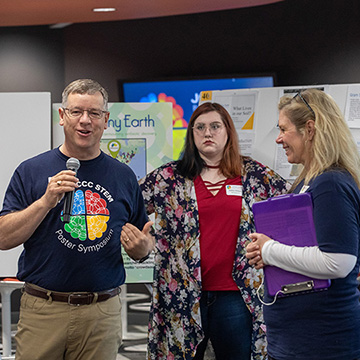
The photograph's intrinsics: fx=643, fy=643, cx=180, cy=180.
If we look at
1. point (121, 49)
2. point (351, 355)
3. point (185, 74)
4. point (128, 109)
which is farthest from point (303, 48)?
point (351, 355)

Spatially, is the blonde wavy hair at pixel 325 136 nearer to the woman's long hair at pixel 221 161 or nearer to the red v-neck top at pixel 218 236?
the red v-neck top at pixel 218 236

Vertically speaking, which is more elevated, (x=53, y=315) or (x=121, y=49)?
(x=121, y=49)

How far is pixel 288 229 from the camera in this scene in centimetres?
215

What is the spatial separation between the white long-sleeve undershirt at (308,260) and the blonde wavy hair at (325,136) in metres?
0.24

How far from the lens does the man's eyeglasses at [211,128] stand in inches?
134

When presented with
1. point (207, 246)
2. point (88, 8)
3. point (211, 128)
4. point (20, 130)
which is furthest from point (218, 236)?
point (88, 8)

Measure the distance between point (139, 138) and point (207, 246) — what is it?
1451 mm

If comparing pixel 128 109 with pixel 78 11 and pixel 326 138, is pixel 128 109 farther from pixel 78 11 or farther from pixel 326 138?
pixel 326 138

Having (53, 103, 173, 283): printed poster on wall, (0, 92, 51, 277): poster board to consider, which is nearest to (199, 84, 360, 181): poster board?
(53, 103, 173, 283): printed poster on wall

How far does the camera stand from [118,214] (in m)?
2.52

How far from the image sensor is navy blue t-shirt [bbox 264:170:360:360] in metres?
2.02

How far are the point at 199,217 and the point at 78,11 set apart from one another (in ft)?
11.7

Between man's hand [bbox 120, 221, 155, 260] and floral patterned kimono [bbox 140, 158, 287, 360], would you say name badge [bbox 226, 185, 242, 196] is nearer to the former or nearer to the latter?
floral patterned kimono [bbox 140, 158, 287, 360]

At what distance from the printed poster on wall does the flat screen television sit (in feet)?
8.58
